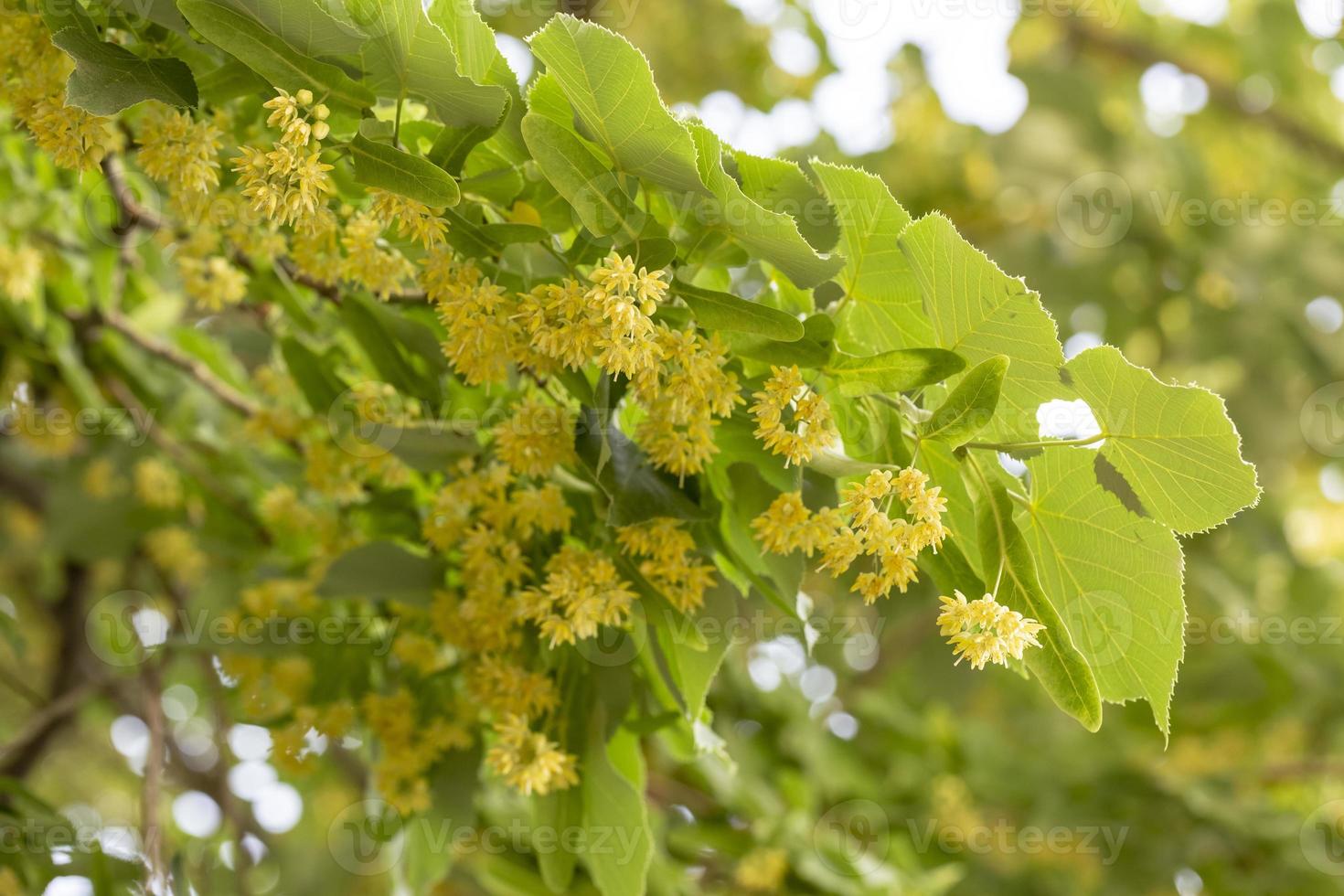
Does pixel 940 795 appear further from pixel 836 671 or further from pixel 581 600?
pixel 581 600

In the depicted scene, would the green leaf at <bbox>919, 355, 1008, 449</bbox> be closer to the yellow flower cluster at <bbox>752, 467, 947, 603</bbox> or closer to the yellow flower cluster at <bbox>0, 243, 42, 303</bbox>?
the yellow flower cluster at <bbox>752, 467, 947, 603</bbox>

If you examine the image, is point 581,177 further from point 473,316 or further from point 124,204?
point 124,204

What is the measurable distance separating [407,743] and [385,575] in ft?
0.90

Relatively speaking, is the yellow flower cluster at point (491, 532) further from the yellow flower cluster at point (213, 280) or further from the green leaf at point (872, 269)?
the yellow flower cluster at point (213, 280)

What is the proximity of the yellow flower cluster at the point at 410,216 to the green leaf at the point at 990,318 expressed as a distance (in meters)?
0.46

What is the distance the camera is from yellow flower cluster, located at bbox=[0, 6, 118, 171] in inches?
45.4

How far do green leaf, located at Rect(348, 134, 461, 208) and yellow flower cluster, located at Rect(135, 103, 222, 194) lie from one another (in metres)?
0.25

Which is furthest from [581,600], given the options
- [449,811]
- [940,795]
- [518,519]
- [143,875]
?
[940,795]

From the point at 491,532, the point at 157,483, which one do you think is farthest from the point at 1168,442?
the point at 157,483

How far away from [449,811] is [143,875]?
531 millimetres

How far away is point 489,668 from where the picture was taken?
1.38m

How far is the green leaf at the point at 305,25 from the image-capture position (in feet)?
3.23

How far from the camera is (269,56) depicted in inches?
40.9

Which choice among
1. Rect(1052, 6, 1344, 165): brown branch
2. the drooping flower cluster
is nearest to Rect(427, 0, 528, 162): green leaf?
the drooping flower cluster
